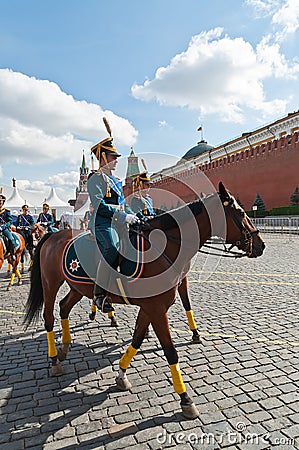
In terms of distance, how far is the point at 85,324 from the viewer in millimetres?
5801

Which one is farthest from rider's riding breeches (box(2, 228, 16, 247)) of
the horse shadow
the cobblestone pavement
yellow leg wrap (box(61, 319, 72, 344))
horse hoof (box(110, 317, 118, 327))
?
yellow leg wrap (box(61, 319, 72, 344))

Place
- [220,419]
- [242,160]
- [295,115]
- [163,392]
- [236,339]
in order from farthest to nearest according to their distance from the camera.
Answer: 1. [242,160]
2. [295,115]
3. [236,339]
4. [163,392]
5. [220,419]

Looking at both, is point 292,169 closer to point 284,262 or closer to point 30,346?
point 284,262

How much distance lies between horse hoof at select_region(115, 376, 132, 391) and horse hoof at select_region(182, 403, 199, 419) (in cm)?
77

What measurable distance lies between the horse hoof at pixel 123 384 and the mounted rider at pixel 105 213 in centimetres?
82

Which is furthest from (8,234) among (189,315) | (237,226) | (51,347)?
(237,226)

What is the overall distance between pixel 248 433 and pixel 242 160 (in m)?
40.3

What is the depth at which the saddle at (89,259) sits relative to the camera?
3410 millimetres

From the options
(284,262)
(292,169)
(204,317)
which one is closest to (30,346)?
(204,317)

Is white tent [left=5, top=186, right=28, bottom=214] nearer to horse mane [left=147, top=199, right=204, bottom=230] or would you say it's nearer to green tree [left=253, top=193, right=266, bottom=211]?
horse mane [left=147, top=199, right=204, bottom=230]

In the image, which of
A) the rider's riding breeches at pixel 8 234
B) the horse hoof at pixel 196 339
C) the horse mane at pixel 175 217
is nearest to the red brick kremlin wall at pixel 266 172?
the rider's riding breeches at pixel 8 234

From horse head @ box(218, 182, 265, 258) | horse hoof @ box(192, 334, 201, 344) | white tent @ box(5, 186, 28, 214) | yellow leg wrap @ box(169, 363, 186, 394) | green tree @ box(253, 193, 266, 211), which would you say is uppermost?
white tent @ box(5, 186, 28, 214)

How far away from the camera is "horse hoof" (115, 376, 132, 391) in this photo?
141 inches

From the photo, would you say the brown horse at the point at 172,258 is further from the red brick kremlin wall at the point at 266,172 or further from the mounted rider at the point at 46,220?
the red brick kremlin wall at the point at 266,172
